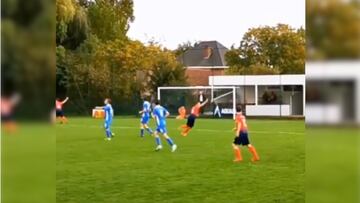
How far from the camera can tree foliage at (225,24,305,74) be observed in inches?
1583

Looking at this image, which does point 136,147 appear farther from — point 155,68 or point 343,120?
point 155,68

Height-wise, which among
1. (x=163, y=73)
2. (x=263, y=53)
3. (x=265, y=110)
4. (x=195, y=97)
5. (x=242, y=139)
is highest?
(x=263, y=53)

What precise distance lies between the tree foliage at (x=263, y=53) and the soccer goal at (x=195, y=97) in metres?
3.47

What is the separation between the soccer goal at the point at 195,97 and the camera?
40.1 m

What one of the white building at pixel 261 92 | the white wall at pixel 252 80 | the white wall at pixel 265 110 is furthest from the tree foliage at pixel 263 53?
the white wall at pixel 265 110

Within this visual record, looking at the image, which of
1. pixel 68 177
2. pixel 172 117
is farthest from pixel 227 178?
pixel 172 117

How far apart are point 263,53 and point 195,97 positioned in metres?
7.07

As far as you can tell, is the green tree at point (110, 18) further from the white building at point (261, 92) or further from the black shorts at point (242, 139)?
the black shorts at point (242, 139)

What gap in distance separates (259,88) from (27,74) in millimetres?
38487

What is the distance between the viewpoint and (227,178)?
391 inches

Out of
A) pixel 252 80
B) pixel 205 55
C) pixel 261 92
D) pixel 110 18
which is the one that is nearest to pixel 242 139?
pixel 252 80

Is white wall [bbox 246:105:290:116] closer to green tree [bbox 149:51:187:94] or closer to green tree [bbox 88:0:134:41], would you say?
green tree [bbox 149:51:187:94]

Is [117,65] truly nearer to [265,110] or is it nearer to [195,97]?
[195,97]

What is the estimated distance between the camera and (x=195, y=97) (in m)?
40.8
